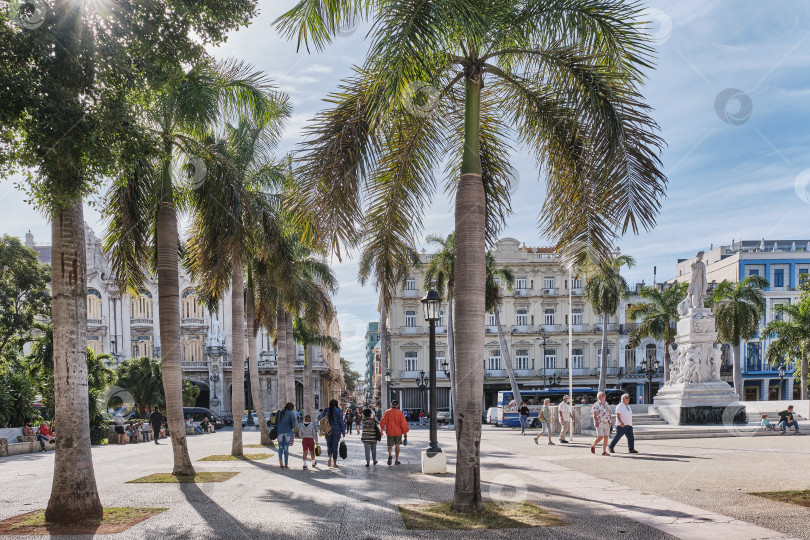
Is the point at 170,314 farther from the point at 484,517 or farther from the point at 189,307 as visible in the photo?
the point at 189,307

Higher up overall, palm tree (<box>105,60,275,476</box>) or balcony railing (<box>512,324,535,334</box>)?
palm tree (<box>105,60,275,476</box>)

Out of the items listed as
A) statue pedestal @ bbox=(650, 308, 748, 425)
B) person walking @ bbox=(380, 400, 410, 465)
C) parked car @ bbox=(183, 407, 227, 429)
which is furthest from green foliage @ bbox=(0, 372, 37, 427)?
statue pedestal @ bbox=(650, 308, 748, 425)

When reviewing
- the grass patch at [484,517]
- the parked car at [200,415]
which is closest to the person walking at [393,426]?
the grass patch at [484,517]

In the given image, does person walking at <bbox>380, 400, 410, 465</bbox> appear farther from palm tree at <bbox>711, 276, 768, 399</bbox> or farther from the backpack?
palm tree at <bbox>711, 276, 768, 399</bbox>

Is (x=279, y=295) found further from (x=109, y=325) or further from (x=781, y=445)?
(x=109, y=325)

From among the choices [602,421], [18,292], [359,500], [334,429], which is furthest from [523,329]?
[359,500]

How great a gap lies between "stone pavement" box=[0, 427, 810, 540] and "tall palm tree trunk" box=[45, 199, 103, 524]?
38.9 inches

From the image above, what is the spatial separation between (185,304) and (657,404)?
51423 millimetres

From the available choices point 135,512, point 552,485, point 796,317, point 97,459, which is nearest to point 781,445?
point 552,485

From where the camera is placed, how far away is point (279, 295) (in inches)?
986

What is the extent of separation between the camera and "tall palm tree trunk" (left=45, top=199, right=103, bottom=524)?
875 cm

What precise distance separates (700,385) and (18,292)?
3378 centimetres

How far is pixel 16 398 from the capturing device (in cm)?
2772

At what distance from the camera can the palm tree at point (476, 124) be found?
27.0ft
